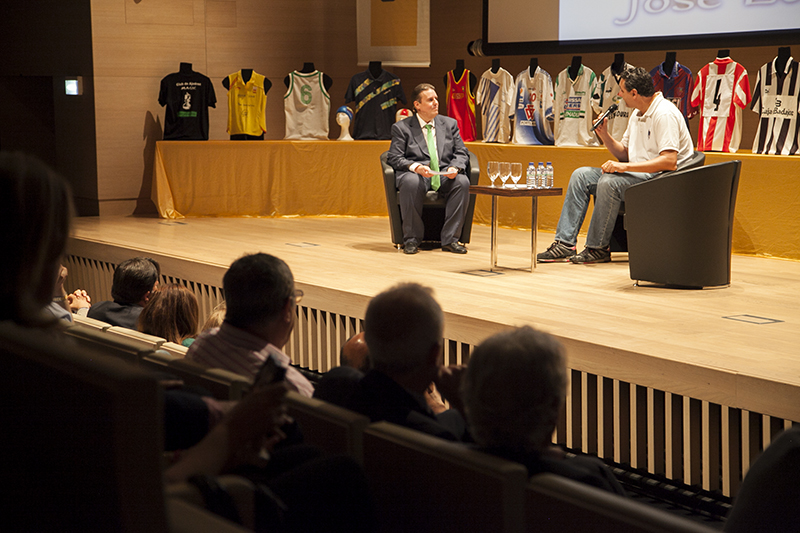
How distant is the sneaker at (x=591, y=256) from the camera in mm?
4926

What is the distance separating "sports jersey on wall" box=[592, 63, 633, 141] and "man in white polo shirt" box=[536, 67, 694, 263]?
5.18ft

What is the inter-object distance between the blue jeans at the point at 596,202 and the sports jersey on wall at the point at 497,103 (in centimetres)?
245

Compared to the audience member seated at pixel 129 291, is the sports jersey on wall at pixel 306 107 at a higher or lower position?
higher

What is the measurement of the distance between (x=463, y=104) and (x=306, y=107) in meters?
1.49

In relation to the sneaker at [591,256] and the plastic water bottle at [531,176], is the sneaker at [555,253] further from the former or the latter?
the plastic water bottle at [531,176]

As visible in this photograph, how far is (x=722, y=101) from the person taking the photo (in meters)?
6.00

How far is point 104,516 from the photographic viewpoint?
940mm

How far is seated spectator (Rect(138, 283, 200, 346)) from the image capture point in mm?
2928

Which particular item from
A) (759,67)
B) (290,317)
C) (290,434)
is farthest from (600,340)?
(759,67)

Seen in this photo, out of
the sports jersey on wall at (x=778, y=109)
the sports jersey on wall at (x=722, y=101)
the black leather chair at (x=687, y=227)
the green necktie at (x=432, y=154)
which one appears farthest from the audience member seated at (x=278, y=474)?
the sports jersey on wall at (x=722, y=101)

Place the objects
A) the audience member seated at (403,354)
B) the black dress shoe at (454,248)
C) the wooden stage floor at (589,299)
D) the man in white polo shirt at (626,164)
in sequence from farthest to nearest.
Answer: the black dress shoe at (454,248) → the man in white polo shirt at (626,164) → the wooden stage floor at (589,299) → the audience member seated at (403,354)

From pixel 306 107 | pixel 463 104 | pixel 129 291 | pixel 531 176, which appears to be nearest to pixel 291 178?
pixel 306 107

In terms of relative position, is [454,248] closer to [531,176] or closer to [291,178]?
[531,176]

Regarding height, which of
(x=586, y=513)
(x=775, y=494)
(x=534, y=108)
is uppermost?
(x=534, y=108)
